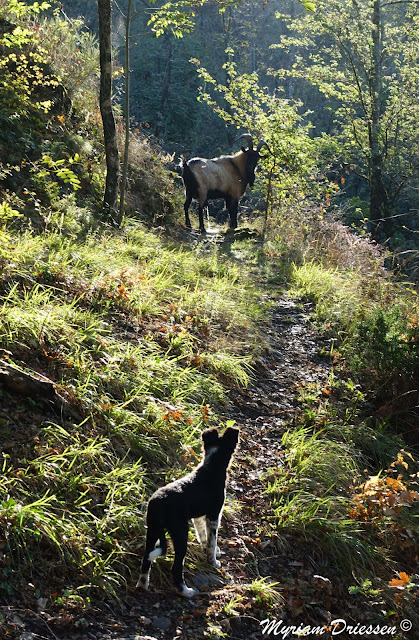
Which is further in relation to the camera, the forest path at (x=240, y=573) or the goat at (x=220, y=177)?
the goat at (x=220, y=177)

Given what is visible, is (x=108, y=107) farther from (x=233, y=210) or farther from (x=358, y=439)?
(x=358, y=439)

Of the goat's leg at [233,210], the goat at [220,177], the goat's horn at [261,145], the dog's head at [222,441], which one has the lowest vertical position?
the dog's head at [222,441]

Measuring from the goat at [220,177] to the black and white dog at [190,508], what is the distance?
9.45m

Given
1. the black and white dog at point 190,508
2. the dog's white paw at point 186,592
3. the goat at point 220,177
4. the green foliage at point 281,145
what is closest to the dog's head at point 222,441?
the black and white dog at point 190,508

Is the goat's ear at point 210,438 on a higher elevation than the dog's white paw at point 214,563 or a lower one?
higher

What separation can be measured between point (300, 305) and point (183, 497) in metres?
6.02

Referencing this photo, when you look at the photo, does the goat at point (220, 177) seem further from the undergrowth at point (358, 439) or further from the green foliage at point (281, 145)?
the undergrowth at point (358, 439)

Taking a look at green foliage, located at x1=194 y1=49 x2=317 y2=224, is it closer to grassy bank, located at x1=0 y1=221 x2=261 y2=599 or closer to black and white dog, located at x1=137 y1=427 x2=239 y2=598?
grassy bank, located at x1=0 y1=221 x2=261 y2=599

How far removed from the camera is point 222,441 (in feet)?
12.7

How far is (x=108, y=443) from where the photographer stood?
4.35 meters

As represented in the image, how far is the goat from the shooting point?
41.7ft

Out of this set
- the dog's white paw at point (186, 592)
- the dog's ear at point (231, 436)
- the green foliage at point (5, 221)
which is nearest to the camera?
the dog's white paw at point (186, 592)

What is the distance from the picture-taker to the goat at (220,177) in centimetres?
1272

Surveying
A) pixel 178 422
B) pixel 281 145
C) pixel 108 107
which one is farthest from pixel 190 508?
pixel 281 145
